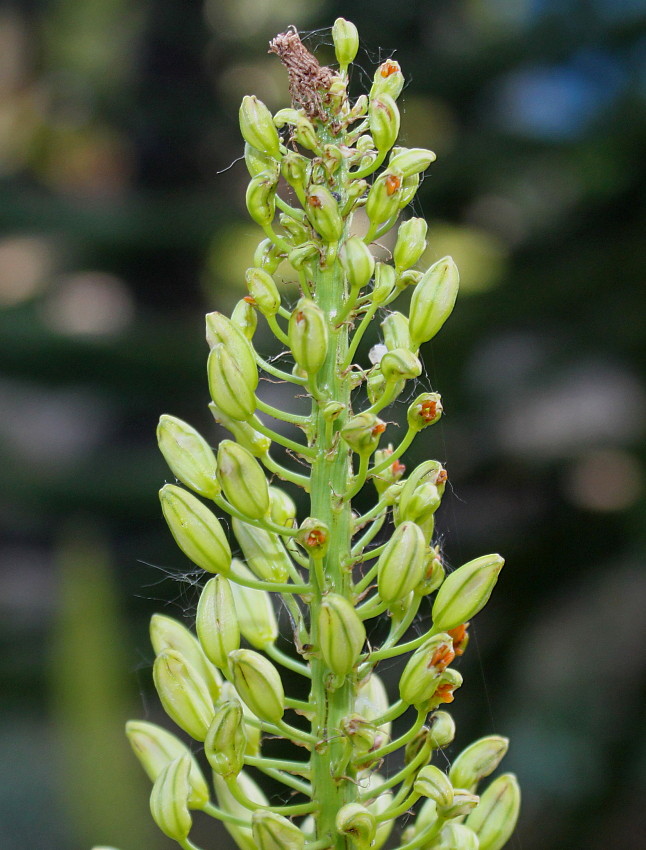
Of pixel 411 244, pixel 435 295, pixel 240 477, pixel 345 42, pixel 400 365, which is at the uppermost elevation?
pixel 345 42

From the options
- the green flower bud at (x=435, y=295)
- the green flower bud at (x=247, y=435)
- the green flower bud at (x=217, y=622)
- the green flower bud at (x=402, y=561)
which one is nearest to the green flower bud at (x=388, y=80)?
the green flower bud at (x=435, y=295)

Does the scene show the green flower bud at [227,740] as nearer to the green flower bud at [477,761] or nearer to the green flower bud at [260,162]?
the green flower bud at [477,761]

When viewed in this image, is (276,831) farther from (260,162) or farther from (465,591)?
(260,162)

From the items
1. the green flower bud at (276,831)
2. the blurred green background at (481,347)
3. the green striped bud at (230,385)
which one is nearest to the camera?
the green flower bud at (276,831)

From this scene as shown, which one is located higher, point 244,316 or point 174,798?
point 244,316

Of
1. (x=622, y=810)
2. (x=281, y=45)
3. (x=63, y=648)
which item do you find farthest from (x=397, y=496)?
(x=622, y=810)

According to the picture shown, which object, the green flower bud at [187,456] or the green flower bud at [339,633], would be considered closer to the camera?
the green flower bud at [339,633]

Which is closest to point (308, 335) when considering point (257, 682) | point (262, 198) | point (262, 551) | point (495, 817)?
point (262, 198)
